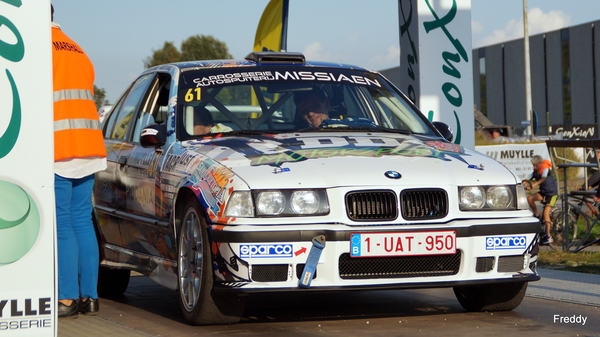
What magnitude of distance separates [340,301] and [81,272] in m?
1.85

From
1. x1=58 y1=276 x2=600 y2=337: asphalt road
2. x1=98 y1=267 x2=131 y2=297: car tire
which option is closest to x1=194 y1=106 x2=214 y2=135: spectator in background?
x1=58 y1=276 x2=600 y2=337: asphalt road

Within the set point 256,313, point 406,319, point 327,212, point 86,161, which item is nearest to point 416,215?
point 327,212

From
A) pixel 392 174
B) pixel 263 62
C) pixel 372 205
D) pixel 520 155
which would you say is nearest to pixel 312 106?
pixel 263 62

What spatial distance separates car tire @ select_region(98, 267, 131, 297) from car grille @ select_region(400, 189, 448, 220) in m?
3.00

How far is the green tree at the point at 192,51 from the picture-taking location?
63906mm

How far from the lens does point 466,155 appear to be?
18.5 feet

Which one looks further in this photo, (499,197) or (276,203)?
(499,197)

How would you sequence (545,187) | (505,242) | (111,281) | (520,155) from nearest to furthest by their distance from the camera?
1. (505,242)
2. (111,281)
3. (545,187)
4. (520,155)

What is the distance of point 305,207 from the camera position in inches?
195

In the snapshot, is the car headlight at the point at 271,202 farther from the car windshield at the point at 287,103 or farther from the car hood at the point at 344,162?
the car windshield at the point at 287,103

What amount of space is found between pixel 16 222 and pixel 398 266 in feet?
6.78

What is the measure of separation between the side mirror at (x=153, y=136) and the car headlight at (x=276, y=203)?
1303 mm

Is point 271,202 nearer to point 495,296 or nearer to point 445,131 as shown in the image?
point 495,296

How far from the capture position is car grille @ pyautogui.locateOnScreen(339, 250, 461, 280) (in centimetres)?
496
